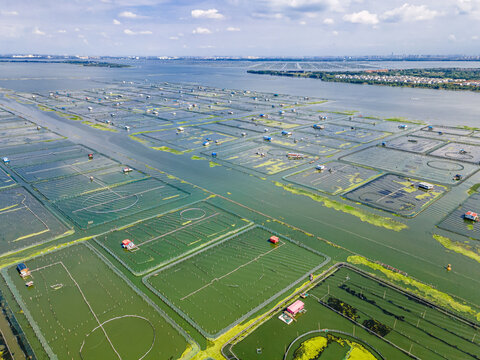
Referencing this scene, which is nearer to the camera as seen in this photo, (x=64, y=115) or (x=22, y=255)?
(x=22, y=255)

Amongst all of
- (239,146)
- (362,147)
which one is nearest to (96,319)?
(239,146)

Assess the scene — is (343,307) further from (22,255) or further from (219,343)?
(22,255)

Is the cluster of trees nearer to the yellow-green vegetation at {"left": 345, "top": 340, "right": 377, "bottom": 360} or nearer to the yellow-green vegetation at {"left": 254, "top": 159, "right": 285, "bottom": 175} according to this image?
the yellow-green vegetation at {"left": 345, "top": 340, "right": 377, "bottom": 360}

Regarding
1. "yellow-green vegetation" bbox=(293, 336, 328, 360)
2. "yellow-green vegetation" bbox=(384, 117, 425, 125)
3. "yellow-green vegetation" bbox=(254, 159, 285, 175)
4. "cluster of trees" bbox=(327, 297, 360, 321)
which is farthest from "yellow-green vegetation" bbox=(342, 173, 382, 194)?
"yellow-green vegetation" bbox=(384, 117, 425, 125)

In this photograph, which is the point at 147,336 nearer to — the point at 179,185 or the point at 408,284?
the point at 408,284

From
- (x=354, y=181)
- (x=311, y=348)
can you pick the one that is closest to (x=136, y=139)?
(x=354, y=181)

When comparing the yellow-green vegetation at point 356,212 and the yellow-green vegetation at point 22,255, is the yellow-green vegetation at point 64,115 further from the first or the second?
the yellow-green vegetation at point 356,212

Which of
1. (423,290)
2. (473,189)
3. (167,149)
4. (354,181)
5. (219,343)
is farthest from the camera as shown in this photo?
(167,149)
